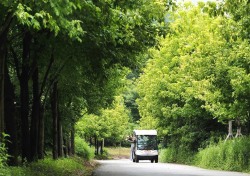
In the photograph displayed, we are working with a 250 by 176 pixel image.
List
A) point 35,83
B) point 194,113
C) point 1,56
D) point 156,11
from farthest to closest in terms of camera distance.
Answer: point 194,113, point 35,83, point 156,11, point 1,56

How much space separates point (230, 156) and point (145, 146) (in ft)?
68.8

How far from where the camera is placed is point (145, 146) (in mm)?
48938

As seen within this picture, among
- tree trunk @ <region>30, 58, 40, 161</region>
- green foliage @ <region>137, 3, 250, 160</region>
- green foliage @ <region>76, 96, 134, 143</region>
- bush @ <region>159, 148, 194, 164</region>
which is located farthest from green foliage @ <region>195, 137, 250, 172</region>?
green foliage @ <region>76, 96, 134, 143</region>

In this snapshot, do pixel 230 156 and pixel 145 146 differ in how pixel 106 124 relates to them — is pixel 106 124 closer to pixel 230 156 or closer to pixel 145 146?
pixel 145 146

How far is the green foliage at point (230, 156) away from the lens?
2702 cm

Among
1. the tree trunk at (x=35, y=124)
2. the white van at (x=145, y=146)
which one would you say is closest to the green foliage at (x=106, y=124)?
the white van at (x=145, y=146)

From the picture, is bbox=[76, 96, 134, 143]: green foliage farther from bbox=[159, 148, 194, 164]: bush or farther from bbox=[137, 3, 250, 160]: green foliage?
bbox=[159, 148, 194, 164]: bush

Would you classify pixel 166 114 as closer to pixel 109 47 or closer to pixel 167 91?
pixel 167 91

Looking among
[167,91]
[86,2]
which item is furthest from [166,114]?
[86,2]

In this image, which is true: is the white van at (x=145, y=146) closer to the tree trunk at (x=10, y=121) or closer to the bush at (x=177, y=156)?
the bush at (x=177, y=156)

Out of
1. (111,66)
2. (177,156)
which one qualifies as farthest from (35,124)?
(177,156)

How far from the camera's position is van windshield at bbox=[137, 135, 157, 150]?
48938 mm

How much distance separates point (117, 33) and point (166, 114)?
29727 mm

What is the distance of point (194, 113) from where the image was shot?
1479 inches
